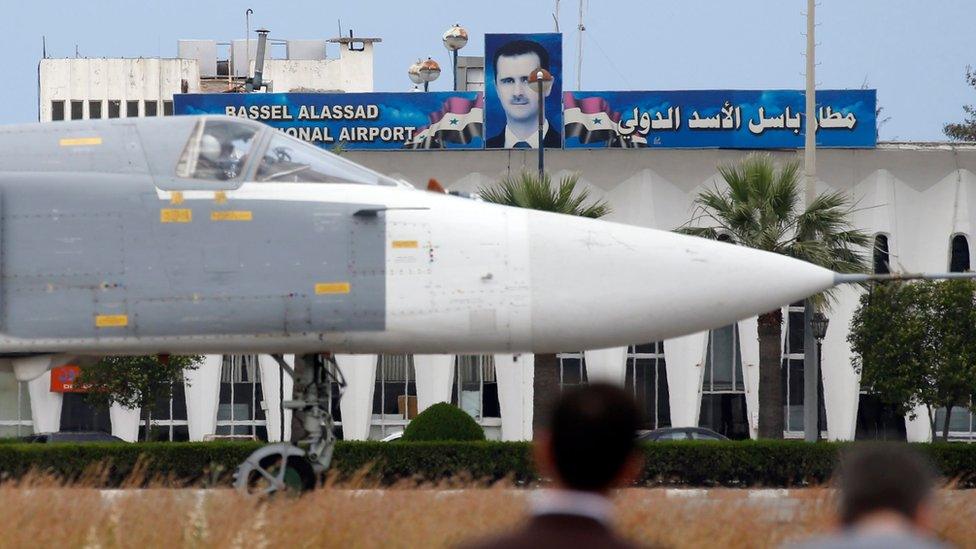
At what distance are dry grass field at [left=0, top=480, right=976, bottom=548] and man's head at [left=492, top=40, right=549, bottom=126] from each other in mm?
33081

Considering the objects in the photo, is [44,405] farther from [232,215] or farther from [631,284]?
[631,284]

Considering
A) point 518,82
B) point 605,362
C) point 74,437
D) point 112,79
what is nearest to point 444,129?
point 518,82

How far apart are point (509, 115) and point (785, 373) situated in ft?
44.9

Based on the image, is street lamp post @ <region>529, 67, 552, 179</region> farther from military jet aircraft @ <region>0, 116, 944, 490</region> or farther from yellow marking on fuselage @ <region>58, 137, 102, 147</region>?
military jet aircraft @ <region>0, 116, 944, 490</region>

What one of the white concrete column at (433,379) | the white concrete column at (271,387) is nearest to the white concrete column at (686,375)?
the white concrete column at (433,379)

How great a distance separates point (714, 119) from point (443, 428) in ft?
70.1

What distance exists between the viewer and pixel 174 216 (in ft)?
37.5

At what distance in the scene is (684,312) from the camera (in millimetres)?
11133

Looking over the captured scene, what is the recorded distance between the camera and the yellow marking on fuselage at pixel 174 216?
11422 mm

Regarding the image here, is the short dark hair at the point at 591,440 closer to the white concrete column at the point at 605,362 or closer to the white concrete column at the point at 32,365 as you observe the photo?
the white concrete column at the point at 32,365

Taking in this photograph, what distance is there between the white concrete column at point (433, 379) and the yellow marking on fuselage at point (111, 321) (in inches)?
1398

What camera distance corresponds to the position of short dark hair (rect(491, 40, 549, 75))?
4428 centimetres

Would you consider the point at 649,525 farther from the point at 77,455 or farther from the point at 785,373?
the point at 785,373

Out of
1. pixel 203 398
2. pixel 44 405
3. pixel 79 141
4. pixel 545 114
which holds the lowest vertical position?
pixel 44 405
